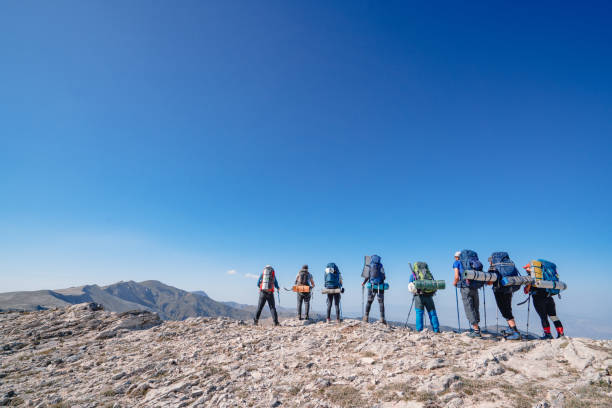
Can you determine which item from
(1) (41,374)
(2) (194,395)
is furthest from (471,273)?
(1) (41,374)

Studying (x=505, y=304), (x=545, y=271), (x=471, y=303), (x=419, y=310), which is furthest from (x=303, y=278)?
(x=545, y=271)

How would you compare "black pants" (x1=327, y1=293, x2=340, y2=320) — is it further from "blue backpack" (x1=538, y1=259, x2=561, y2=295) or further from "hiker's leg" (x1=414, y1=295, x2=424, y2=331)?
"blue backpack" (x1=538, y1=259, x2=561, y2=295)

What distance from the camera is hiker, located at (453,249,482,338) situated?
11058 millimetres

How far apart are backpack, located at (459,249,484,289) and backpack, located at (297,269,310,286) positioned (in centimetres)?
899

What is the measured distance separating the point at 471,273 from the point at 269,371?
8891 mm

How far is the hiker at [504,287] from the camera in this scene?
36.4 feet

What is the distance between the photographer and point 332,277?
52.4ft

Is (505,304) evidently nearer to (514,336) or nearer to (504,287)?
(504,287)

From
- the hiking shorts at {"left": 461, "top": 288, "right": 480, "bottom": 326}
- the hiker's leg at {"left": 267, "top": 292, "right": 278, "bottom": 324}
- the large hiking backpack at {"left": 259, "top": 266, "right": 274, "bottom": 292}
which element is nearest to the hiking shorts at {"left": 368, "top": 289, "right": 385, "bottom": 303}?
the hiking shorts at {"left": 461, "top": 288, "right": 480, "bottom": 326}

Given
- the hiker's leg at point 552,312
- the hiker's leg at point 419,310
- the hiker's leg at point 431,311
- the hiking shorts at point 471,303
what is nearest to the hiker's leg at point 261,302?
the hiker's leg at point 419,310

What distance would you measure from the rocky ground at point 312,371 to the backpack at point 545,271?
3.24m

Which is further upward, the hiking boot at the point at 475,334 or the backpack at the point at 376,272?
the backpack at the point at 376,272

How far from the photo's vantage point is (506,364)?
6875mm

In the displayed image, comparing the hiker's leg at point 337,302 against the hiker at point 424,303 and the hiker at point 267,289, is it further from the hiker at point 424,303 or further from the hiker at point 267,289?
the hiker at point 424,303
